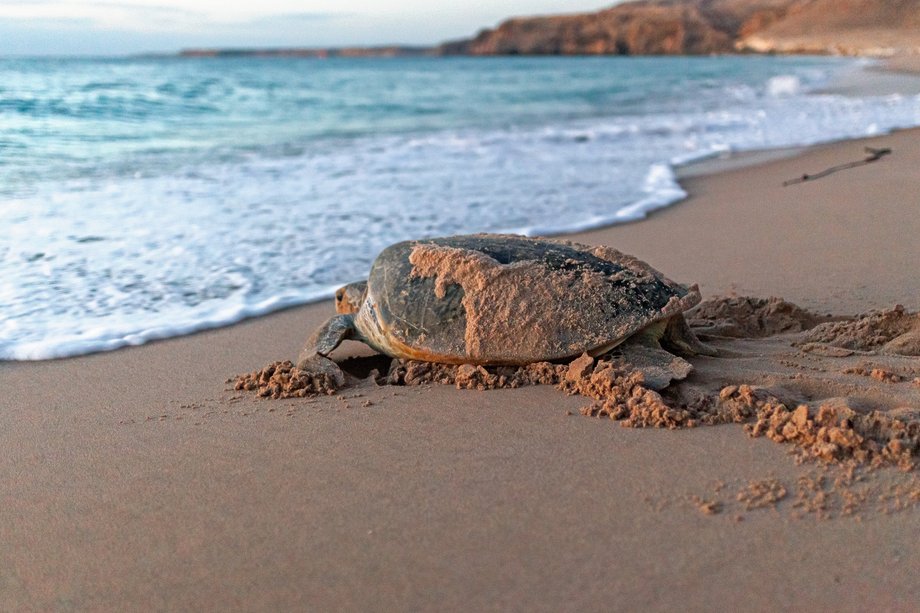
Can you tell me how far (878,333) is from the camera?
3.13m

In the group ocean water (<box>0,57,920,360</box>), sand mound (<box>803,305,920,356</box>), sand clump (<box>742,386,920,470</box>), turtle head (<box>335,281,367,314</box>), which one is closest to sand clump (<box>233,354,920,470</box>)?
sand clump (<box>742,386,920,470</box>)

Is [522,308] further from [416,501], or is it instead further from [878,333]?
[878,333]

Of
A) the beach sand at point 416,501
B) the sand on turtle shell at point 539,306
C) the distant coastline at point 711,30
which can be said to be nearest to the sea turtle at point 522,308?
the sand on turtle shell at point 539,306

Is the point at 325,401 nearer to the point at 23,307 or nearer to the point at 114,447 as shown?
the point at 114,447

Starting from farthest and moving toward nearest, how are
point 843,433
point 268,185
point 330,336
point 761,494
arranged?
point 268,185 < point 330,336 < point 843,433 < point 761,494

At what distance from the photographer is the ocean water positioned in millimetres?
4379

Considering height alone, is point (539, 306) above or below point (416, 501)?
above

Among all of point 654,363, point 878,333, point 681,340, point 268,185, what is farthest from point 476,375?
point 268,185

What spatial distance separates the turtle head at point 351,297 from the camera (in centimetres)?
361

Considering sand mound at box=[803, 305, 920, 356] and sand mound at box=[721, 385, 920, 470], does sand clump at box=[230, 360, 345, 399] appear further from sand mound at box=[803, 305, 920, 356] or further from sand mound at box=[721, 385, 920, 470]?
sand mound at box=[803, 305, 920, 356]

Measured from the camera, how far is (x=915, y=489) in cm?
206

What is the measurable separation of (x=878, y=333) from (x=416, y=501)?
2113 millimetres

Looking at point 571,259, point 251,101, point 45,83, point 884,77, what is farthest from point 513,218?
point 884,77

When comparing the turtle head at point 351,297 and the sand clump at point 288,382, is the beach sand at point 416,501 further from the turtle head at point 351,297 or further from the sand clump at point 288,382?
the turtle head at point 351,297
